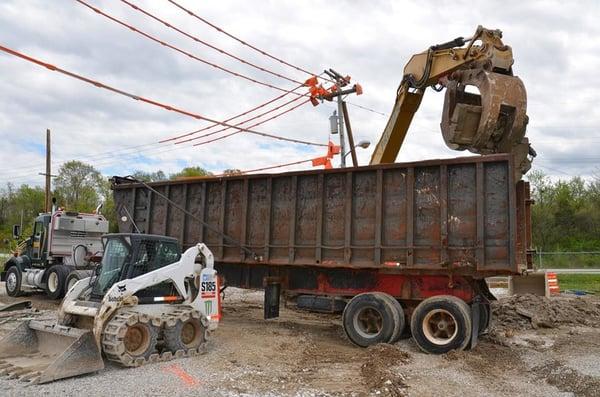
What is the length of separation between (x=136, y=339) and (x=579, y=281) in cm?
2445

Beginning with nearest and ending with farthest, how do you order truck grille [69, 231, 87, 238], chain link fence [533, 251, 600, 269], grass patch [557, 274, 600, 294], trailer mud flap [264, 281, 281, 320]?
trailer mud flap [264, 281, 281, 320]
truck grille [69, 231, 87, 238]
grass patch [557, 274, 600, 294]
chain link fence [533, 251, 600, 269]

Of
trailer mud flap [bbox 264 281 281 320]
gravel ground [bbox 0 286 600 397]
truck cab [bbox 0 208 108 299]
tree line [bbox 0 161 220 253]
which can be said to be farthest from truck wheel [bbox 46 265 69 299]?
tree line [bbox 0 161 220 253]

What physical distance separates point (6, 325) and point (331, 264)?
6.83m

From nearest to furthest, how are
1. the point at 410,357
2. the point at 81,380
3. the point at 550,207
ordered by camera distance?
the point at 81,380, the point at 410,357, the point at 550,207

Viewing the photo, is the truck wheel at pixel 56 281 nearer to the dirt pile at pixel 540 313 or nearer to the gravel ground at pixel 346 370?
the gravel ground at pixel 346 370

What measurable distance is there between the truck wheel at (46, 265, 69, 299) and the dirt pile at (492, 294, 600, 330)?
12479 millimetres

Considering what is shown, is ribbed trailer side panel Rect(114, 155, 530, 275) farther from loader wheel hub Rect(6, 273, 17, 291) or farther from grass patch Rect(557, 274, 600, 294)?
grass patch Rect(557, 274, 600, 294)

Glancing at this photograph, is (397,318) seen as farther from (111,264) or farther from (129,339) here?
(111,264)

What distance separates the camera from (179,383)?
23.0 feet

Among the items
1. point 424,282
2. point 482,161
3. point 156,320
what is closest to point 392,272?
point 424,282

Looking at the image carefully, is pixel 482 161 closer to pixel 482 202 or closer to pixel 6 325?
pixel 482 202

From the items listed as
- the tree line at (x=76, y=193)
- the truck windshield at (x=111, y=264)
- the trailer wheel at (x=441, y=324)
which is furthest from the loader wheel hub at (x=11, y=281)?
the tree line at (x=76, y=193)

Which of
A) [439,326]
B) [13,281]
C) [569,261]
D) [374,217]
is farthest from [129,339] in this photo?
[569,261]

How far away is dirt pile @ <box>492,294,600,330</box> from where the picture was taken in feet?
41.2
